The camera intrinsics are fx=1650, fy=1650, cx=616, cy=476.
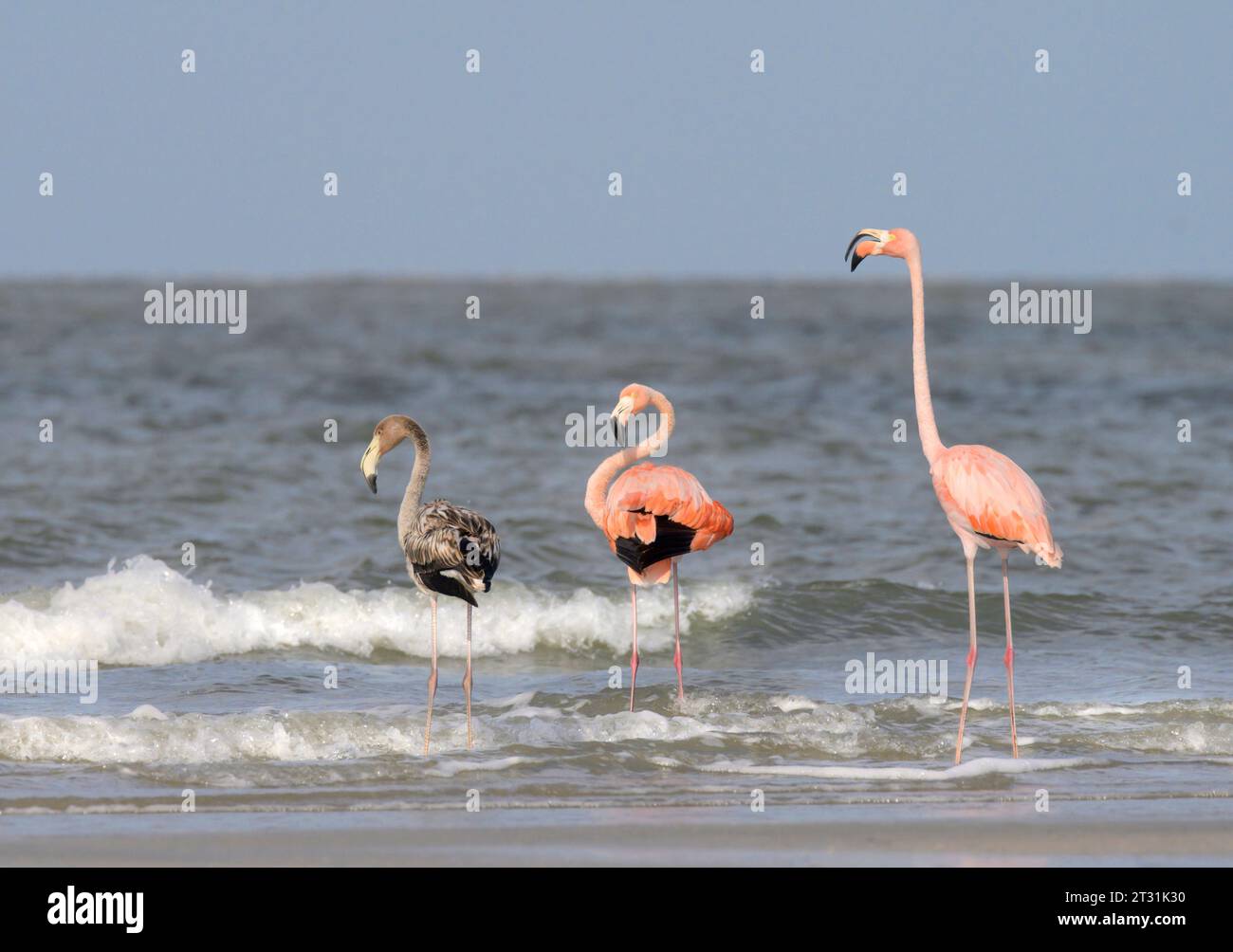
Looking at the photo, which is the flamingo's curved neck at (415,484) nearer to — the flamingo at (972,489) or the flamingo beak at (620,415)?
the flamingo beak at (620,415)

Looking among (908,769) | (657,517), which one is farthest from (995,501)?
(657,517)

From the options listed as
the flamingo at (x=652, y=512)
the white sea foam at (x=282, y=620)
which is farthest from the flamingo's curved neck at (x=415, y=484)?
the white sea foam at (x=282, y=620)

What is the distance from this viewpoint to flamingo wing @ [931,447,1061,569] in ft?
24.1

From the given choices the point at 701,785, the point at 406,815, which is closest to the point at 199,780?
the point at 406,815

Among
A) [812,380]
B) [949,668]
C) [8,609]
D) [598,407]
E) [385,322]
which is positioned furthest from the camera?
[385,322]

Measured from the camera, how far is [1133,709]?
860cm

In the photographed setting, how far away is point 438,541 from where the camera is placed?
7.80 metres

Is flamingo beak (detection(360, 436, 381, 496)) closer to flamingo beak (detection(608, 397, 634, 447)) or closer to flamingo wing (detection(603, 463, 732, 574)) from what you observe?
flamingo beak (detection(608, 397, 634, 447))

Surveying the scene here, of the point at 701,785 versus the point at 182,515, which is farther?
the point at 182,515

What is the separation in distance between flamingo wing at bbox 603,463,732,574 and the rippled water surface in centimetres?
86

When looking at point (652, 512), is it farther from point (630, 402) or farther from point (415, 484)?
point (415, 484)

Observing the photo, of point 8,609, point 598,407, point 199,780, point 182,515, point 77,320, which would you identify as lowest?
point 199,780

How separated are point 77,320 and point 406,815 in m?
31.4
